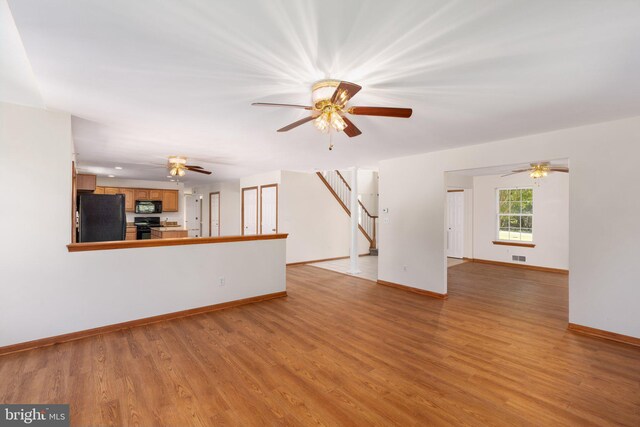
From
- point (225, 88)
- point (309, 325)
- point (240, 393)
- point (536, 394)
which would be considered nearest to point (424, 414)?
point (536, 394)

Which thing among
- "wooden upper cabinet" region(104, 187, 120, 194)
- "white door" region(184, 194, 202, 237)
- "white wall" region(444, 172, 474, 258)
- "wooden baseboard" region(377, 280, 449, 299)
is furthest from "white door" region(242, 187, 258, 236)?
"white wall" region(444, 172, 474, 258)

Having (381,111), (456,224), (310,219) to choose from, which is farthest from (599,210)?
(310,219)

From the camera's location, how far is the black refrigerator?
4051mm

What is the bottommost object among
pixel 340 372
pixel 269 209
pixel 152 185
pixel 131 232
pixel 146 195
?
pixel 340 372

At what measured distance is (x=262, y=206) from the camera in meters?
7.82

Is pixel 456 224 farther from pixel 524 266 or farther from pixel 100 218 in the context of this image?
pixel 100 218

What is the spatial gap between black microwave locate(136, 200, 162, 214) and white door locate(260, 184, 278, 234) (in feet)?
11.9

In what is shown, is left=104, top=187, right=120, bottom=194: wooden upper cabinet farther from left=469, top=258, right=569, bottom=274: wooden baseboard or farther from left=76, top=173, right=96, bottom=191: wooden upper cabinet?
left=469, top=258, right=569, bottom=274: wooden baseboard

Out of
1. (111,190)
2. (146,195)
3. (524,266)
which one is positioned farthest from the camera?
(146,195)

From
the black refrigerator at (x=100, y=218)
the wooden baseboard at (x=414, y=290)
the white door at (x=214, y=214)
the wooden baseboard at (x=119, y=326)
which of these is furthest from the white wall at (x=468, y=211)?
the black refrigerator at (x=100, y=218)

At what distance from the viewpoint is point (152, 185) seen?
9.43 metres

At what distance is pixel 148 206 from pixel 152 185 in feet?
3.01

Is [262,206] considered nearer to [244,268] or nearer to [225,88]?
[244,268]

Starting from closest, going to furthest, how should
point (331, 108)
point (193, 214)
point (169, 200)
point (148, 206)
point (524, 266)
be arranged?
point (331, 108) < point (524, 266) < point (148, 206) < point (169, 200) < point (193, 214)
